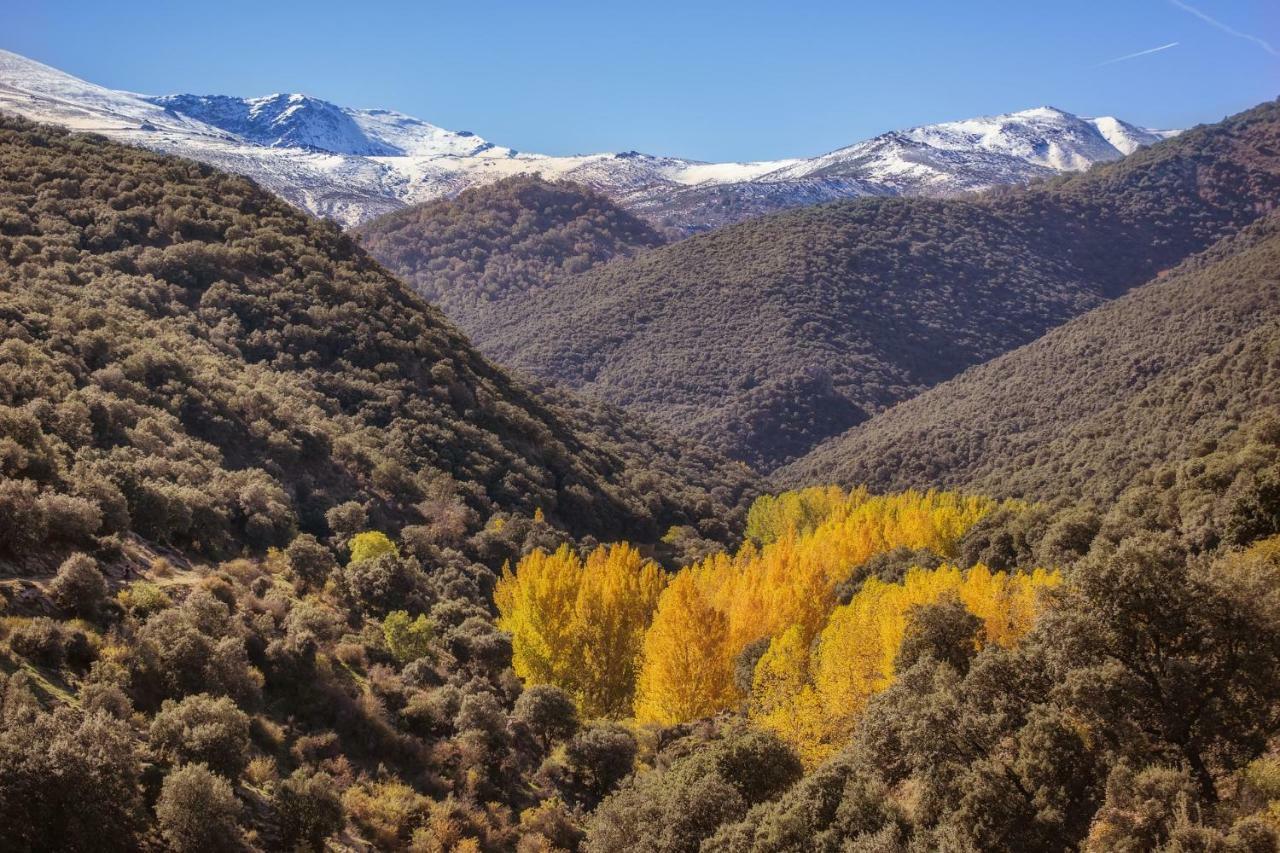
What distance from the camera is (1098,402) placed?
332 feet

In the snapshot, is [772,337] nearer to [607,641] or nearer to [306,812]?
[607,641]

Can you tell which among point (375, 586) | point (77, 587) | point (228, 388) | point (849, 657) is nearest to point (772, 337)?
point (228, 388)

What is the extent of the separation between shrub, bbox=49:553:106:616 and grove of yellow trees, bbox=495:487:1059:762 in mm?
20297

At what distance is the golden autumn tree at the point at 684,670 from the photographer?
125 feet

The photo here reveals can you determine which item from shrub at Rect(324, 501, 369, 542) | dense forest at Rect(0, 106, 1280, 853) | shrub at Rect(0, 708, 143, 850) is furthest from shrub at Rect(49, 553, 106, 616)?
shrub at Rect(324, 501, 369, 542)

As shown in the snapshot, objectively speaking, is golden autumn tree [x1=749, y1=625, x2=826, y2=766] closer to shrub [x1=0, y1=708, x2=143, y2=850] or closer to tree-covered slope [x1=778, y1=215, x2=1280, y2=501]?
shrub [x1=0, y1=708, x2=143, y2=850]

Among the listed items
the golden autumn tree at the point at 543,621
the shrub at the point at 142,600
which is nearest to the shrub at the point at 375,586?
the golden autumn tree at the point at 543,621

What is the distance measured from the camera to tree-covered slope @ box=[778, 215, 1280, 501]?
73.2 metres

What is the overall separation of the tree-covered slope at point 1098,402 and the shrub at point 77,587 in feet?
212

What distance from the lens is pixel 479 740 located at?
27609 millimetres

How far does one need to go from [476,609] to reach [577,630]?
186 inches

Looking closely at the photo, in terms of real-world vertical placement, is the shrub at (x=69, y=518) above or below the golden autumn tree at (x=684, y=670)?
above

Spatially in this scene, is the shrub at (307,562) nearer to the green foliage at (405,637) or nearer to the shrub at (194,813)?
the green foliage at (405,637)

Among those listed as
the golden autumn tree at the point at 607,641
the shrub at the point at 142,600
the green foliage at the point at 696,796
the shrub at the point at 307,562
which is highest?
the shrub at the point at 142,600
